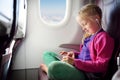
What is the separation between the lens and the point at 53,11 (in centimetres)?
191

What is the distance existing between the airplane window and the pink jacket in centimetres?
68

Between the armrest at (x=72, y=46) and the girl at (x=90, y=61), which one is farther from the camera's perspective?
the armrest at (x=72, y=46)

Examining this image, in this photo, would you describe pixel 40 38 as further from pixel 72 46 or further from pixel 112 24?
pixel 112 24

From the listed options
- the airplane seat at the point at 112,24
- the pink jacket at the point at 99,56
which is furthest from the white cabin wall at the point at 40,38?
the pink jacket at the point at 99,56

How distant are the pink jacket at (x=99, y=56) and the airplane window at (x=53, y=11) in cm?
68

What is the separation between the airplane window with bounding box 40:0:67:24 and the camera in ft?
6.21

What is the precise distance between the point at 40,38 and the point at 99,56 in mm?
827

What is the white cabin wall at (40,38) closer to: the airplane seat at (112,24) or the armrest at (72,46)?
the armrest at (72,46)

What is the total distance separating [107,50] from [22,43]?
2.93 feet

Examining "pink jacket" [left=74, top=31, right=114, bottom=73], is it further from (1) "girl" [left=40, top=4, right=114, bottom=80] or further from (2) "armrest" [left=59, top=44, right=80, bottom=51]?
(2) "armrest" [left=59, top=44, right=80, bottom=51]

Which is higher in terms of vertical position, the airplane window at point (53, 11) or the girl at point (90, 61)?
the airplane window at point (53, 11)

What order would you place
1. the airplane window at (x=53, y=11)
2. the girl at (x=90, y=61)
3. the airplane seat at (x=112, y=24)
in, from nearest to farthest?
the girl at (x=90, y=61) < the airplane seat at (x=112, y=24) < the airplane window at (x=53, y=11)

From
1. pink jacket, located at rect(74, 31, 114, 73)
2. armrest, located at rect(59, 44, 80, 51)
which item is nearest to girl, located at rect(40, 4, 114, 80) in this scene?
pink jacket, located at rect(74, 31, 114, 73)

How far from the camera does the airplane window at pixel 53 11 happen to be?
1894 millimetres
